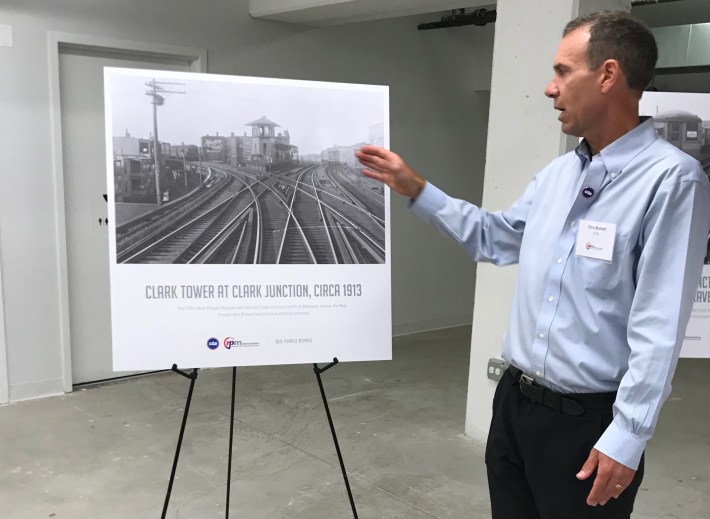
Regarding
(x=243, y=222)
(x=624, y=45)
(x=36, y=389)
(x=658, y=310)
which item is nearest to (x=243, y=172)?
(x=243, y=222)

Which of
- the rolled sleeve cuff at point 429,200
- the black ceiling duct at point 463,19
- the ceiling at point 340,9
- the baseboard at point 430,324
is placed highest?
the black ceiling duct at point 463,19

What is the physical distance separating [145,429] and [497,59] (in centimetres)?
294

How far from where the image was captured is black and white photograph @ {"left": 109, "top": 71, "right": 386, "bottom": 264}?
1925 millimetres

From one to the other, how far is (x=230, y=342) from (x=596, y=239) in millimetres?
1190

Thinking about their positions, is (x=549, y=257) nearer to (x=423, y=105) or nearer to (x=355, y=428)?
(x=355, y=428)

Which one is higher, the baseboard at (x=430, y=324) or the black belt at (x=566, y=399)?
the black belt at (x=566, y=399)

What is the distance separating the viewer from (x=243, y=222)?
2.02 meters

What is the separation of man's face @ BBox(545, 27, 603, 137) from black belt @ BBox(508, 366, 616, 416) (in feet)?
1.95

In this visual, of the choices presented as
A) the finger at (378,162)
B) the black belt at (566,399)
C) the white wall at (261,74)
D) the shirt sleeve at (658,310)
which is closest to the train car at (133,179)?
the finger at (378,162)

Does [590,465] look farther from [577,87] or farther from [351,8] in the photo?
[351,8]

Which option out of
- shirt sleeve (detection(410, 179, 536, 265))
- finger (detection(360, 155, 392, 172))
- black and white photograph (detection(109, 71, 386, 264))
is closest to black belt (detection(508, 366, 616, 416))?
shirt sleeve (detection(410, 179, 536, 265))

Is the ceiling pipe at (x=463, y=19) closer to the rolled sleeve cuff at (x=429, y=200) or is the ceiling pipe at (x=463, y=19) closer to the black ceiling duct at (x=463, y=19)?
the black ceiling duct at (x=463, y=19)

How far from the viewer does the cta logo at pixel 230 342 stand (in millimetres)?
1989

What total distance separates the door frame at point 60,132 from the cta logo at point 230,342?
2606 millimetres
